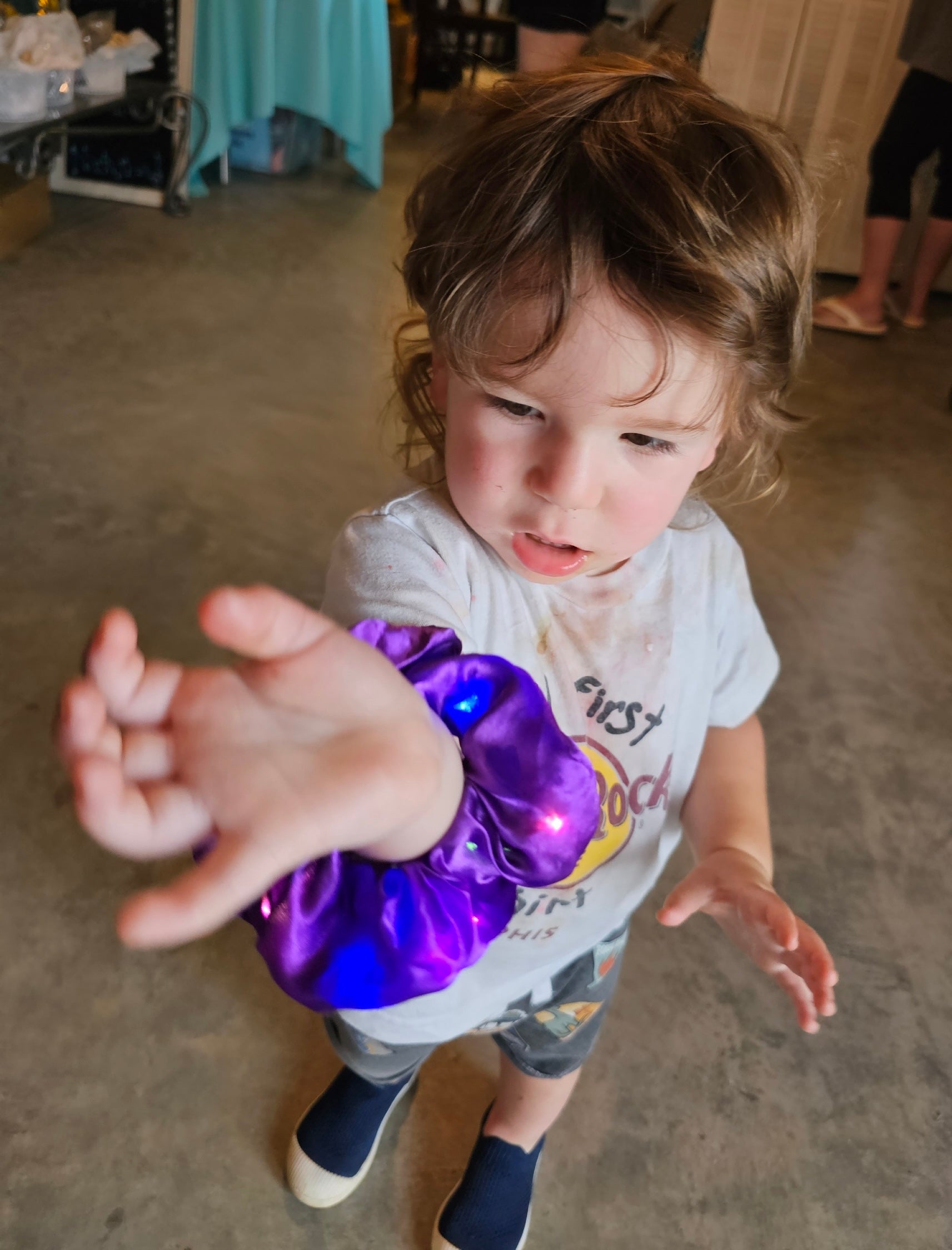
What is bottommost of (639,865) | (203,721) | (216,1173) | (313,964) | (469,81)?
(216,1173)

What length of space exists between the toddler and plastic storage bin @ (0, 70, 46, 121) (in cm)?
172

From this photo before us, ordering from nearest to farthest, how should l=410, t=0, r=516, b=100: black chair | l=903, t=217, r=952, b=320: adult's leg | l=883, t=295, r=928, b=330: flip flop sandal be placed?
l=903, t=217, r=952, b=320: adult's leg
l=883, t=295, r=928, b=330: flip flop sandal
l=410, t=0, r=516, b=100: black chair

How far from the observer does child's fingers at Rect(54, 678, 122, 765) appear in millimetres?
362

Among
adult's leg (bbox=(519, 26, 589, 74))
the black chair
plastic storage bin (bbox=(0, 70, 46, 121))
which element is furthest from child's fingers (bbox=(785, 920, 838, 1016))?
the black chair

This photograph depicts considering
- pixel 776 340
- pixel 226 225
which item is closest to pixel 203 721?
pixel 776 340

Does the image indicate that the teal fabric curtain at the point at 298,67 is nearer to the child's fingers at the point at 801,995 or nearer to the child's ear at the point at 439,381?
the child's ear at the point at 439,381

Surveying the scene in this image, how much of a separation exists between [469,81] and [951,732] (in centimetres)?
100

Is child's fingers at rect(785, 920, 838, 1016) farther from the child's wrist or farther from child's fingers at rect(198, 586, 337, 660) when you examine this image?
child's fingers at rect(198, 586, 337, 660)

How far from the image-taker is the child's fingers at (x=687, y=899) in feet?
2.10

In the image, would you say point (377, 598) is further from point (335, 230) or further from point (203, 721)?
point (335, 230)

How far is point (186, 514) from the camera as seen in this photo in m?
1.53

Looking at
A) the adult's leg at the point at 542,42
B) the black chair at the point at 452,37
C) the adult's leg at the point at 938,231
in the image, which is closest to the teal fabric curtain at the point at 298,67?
the adult's leg at the point at 542,42

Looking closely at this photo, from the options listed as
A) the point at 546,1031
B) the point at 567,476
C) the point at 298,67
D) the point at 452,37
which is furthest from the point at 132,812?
the point at 452,37

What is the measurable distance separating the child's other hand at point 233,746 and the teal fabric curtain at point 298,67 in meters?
2.69
